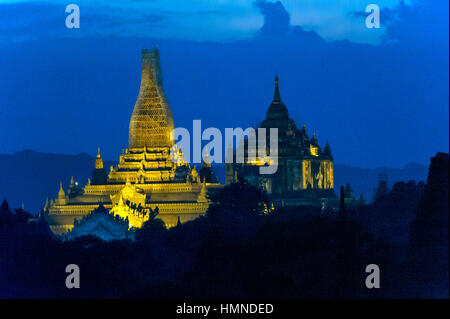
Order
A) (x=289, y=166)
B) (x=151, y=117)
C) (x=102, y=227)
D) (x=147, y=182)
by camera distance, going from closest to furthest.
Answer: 1. (x=102, y=227)
2. (x=147, y=182)
3. (x=151, y=117)
4. (x=289, y=166)

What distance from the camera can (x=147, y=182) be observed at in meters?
162

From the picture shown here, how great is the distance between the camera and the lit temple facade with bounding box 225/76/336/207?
172750 mm

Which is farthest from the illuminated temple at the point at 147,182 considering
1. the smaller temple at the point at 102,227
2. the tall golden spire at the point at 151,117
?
the smaller temple at the point at 102,227

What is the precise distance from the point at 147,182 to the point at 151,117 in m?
9.16

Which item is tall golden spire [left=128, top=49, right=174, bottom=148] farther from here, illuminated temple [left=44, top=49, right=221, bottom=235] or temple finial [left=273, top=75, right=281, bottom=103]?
temple finial [left=273, top=75, right=281, bottom=103]

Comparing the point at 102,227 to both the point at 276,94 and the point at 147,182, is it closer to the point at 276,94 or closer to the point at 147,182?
the point at 147,182

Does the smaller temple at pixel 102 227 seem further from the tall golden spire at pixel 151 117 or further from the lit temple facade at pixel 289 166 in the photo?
the lit temple facade at pixel 289 166

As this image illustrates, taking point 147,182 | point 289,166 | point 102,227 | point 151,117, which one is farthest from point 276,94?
point 102,227

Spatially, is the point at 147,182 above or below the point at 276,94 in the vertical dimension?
below

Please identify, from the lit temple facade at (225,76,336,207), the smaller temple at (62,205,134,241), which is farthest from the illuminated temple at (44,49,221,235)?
the lit temple facade at (225,76,336,207)

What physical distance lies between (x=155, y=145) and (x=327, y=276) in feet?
287

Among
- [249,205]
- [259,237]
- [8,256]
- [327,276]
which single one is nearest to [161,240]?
[249,205]
